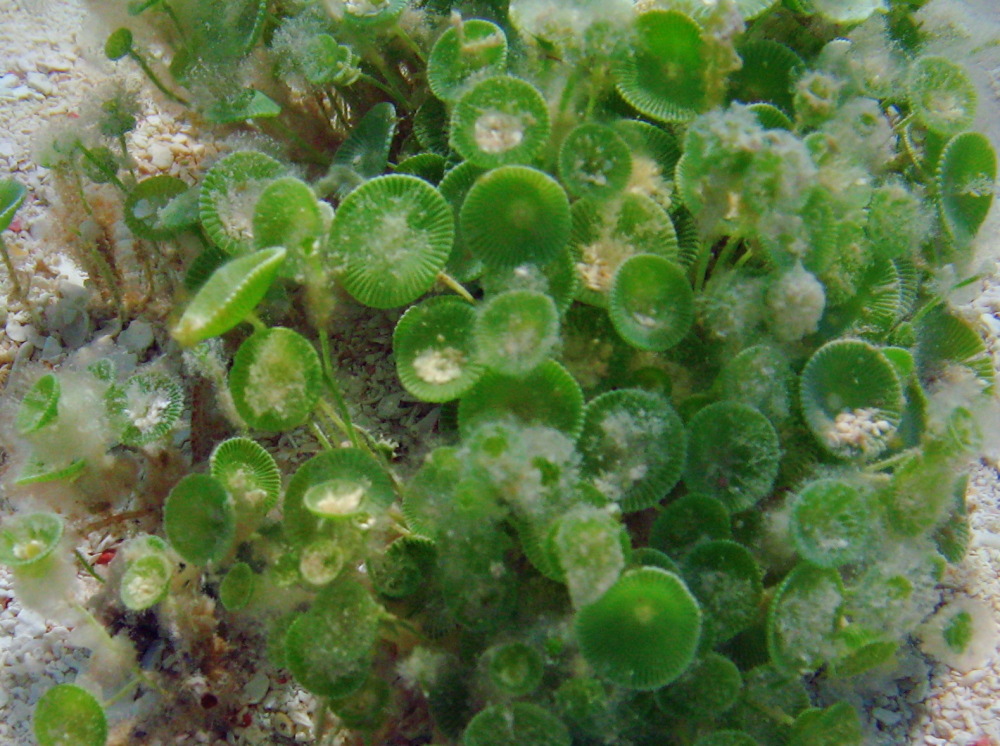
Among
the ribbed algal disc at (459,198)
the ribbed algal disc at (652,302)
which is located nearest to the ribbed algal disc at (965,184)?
the ribbed algal disc at (652,302)

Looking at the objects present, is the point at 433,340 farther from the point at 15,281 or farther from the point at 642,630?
the point at 15,281

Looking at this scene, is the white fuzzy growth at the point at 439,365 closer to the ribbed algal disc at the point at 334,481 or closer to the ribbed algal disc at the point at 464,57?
the ribbed algal disc at the point at 334,481

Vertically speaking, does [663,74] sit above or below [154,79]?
above

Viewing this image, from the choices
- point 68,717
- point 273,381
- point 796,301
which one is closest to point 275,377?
point 273,381

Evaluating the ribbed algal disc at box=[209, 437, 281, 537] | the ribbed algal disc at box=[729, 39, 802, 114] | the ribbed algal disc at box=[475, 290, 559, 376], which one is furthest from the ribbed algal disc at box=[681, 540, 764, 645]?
the ribbed algal disc at box=[729, 39, 802, 114]

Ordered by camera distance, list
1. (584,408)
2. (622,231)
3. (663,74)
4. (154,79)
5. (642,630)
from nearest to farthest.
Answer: (642,630), (584,408), (622,231), (663,74), (154,79)

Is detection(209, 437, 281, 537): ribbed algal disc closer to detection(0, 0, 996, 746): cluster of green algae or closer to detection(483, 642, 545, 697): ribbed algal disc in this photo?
detection(0, 0, 996, 746): cluster of green algae

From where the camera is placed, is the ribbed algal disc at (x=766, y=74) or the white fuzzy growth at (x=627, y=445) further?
the ribbed algal disc at (x=766, y=74)
